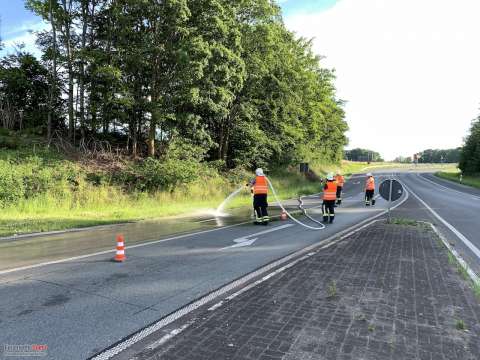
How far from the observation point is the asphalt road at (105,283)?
387 cm

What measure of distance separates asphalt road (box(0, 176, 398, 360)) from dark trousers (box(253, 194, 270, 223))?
8.08 ft

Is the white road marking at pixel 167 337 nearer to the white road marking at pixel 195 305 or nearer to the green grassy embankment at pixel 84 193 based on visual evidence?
the white road marking at pixel 195 305

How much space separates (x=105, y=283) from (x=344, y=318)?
11.8 feet

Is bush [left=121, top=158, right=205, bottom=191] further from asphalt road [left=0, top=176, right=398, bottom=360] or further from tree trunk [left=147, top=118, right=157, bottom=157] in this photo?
asphalt road [left=0, top=176, right=398, bottom=360]

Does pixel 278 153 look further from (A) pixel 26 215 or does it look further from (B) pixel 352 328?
(B) pixel 352 328

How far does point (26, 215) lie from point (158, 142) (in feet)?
37.3

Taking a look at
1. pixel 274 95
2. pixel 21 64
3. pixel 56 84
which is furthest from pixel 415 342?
pixel 274 95

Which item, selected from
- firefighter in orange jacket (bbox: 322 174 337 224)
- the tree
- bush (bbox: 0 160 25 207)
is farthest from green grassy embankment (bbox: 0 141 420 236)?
firefighter in orange jacket (bbox: 322 174 337 224)

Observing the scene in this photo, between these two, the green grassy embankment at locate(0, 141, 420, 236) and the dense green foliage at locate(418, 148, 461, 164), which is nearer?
the green grassy embankment at locate(0, 141, 420, 236)

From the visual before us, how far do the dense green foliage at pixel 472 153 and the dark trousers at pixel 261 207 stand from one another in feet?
189

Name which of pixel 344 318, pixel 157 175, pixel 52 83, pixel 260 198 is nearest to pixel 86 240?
pixel 260 198

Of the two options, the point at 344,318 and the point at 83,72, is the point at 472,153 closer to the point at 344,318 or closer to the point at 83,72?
the point at 83,72

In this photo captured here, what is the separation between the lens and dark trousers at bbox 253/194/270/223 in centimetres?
1235

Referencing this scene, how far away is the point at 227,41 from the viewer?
21.5 metres
